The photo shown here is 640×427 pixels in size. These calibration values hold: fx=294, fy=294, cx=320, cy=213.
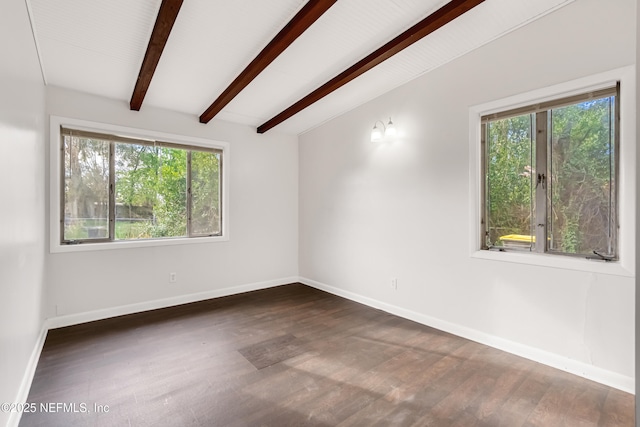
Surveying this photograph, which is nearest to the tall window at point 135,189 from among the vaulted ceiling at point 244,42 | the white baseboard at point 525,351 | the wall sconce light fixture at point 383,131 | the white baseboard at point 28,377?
the vaulted ceiling at point 244,42

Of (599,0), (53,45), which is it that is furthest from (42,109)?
(599,0)

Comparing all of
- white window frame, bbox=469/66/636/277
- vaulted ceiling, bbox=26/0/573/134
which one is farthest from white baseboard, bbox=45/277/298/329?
white window frame, bbox=469/66/636/277

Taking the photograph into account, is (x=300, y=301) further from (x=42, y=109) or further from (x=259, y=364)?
(x=42, y=109)

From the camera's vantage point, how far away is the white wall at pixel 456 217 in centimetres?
218

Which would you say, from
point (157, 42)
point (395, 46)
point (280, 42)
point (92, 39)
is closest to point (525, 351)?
point (395, 46)

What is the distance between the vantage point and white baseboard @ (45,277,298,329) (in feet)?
10.4

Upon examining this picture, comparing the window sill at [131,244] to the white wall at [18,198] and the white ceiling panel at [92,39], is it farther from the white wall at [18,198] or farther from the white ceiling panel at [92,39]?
the white ceiling panel at [92,39]

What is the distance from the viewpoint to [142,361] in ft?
8.09

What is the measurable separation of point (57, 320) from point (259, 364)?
2.40 meters

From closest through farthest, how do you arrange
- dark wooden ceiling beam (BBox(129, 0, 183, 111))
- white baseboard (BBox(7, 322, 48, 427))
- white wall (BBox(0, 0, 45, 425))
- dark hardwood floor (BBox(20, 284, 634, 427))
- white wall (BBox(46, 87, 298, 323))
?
white wall (BBox(0, 0, 45, 425))
white baseboard (BBox(7, 322, 48, 427))
dark hardwood floor (BBox(20, 284, 634, 427))
dark wooden ceiling beam (BBox(129, 0, 183, 111))
white wall (BBox(46, 87, 298, 323))

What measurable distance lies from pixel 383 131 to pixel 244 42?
1.88 meters

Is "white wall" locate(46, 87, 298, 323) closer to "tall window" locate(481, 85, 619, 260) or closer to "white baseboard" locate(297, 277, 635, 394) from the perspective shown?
"white baseboard" locate(297, 277, 635, 394)

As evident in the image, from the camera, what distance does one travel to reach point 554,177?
8.29 feet

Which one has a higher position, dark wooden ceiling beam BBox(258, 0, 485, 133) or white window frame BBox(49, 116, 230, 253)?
dark wooden ceiling beam BBox(258, 0, 485, 133)
